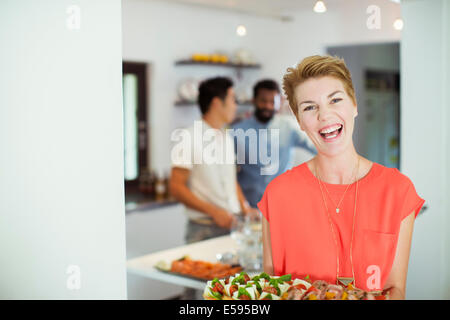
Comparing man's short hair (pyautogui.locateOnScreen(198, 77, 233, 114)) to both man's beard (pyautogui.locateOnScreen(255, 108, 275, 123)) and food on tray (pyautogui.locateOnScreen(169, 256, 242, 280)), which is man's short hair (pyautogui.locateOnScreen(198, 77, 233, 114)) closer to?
man's beard (pyautogui.locateOnScreen(255, 108, 275, 123))

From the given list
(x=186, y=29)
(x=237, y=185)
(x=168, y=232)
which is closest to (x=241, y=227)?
(x=237, y=185)

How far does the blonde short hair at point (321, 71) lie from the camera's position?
1394 mm

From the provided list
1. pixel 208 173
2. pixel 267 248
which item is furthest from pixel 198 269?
pixel 208 173

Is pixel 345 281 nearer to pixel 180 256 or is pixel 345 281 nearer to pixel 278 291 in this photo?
pixel 278 291

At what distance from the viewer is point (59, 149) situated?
4.40 feet

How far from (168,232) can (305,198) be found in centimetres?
260

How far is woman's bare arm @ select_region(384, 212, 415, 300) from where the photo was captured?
1384mm

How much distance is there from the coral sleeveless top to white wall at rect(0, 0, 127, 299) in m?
0.48

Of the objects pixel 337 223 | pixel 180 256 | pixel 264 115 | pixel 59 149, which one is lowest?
pixel 180 256

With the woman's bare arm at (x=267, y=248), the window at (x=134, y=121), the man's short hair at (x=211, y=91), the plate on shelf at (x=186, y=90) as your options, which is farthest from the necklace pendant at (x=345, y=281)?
the plate on shelf at (x=186, y=90)

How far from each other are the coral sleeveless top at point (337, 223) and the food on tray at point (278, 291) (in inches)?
4.9

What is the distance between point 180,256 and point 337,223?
1186 mm

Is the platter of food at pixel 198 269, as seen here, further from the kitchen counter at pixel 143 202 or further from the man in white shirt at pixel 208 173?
the kitchen counter at pixel 143 202
